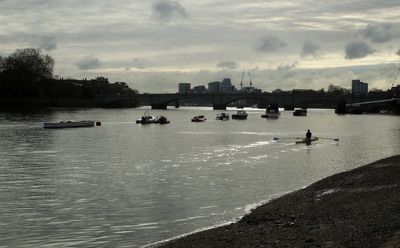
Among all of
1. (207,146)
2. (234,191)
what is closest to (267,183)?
(234,191)

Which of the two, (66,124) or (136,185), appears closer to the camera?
(136,185)

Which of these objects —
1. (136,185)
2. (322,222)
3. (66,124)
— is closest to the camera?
(322,222)

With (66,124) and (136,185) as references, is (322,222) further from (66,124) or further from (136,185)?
(66,124)

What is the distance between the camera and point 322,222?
771 inches

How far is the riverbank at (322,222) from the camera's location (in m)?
16.2

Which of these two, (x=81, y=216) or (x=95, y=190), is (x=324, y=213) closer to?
(x=81, y=216)

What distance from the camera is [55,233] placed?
69.6 ft

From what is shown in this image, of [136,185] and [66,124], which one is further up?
[66,124]

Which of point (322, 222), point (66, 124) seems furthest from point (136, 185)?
point (66, 124)

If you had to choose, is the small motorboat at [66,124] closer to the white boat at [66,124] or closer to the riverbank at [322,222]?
the white boat at [66,124]

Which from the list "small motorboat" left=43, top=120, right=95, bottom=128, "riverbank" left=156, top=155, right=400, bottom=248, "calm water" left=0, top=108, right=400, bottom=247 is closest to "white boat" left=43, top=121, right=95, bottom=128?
"small motorboat" left=43, top=120, right=95, bottom=128

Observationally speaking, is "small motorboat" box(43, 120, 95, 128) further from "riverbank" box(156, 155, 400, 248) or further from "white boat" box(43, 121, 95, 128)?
"riverbank" box(156, 155, 400, 248)

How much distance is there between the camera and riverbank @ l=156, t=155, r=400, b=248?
16.2 meters

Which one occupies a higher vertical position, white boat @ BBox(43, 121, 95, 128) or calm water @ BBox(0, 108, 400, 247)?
white boat @ BBox(43, 121, 95, 128)
